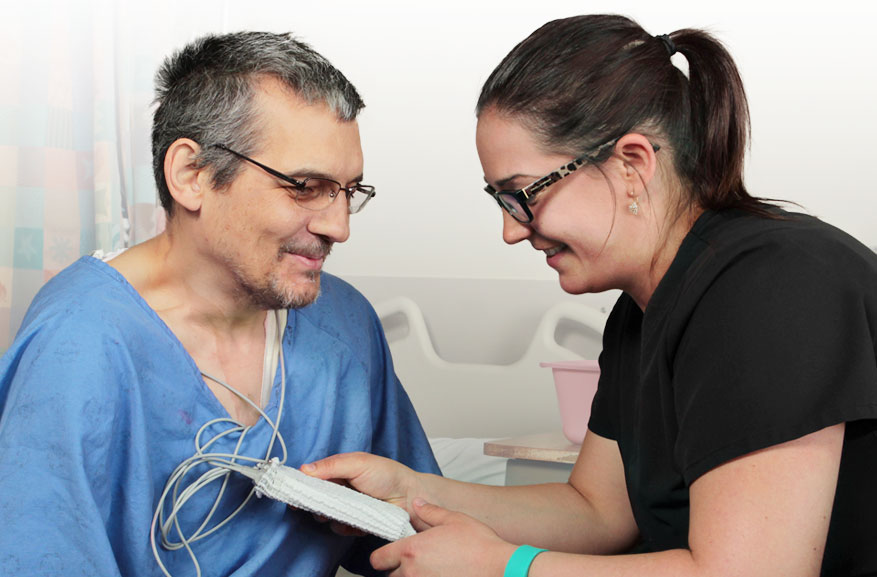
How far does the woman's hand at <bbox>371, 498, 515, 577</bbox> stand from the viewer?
112 cm

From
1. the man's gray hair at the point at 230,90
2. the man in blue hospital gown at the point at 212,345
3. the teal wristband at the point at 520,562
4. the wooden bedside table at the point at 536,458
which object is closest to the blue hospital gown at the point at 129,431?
the man in blue hospital gown at the point at 212,345

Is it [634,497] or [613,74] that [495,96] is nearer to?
[613,74]

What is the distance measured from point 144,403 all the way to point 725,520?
764 millimetres

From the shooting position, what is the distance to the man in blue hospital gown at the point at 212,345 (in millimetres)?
1089

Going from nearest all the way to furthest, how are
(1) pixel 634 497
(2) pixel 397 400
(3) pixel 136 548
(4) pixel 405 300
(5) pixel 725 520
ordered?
(5) pixel 725 520, (3) pixel 136 548, (1) pixel 634 497, (2) pixel 397 400, (4) pixel 405 300

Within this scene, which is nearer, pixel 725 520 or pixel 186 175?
pixel 725 520

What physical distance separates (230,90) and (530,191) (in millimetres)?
477

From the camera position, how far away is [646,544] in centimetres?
132

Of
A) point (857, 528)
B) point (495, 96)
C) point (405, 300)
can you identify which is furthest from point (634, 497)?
point (405, 300)

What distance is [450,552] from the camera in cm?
115

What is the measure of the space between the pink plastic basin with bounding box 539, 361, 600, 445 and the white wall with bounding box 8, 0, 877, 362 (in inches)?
33.0

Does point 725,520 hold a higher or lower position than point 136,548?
higher

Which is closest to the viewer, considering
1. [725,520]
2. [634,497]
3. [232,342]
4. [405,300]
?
[725,520]

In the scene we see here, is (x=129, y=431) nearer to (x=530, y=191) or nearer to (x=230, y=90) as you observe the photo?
(x=230, y=90)
